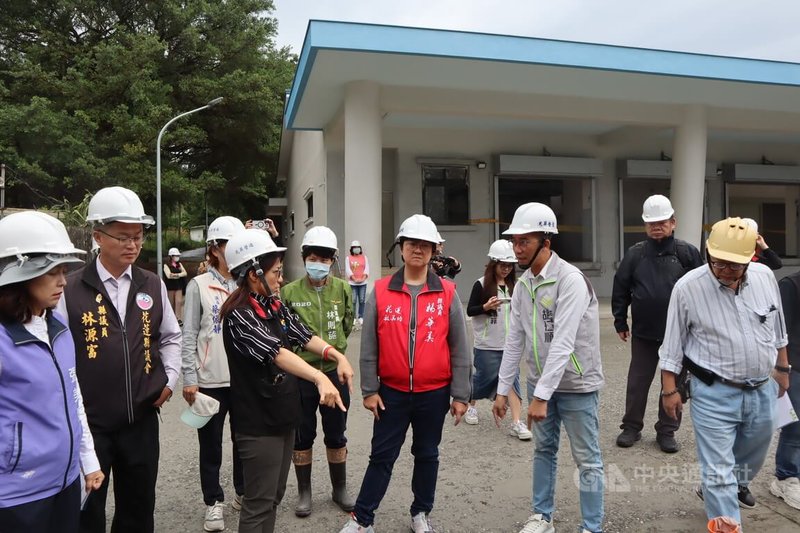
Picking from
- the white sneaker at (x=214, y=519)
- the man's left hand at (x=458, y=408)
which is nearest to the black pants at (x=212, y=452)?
the white sneaker at (x=214, y=519)

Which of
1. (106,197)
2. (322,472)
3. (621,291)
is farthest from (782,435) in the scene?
(106,197)

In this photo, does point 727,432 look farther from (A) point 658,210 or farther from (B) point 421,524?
(A) point 658,210

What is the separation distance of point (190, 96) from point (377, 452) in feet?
73.4

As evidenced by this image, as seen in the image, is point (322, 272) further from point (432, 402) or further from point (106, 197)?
point (106, 197)

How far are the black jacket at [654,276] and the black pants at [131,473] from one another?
152 inches

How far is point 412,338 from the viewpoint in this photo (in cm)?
330

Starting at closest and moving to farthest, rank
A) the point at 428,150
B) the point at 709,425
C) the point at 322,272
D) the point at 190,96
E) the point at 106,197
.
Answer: the point at 106,197 → the point at 709,425 → the point at 322,272 → the point at 428,150 → the point at 190,96

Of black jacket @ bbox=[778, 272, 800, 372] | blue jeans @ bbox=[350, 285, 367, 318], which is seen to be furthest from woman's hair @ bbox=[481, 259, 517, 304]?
blue jeans @ bbox=[350, 285, 367, 318]

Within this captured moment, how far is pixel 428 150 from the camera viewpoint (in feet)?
48.3

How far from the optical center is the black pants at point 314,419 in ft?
12.1

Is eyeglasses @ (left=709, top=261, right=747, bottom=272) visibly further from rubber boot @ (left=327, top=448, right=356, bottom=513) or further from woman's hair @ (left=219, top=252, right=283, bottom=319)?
rubber boot @ (left=327, top=448, right=356, bottom=513)

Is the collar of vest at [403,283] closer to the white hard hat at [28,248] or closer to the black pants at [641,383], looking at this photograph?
the white hard hat at [28,248]

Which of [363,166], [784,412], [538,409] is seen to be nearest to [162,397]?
[538,409]

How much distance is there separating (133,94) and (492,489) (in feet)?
66.7
